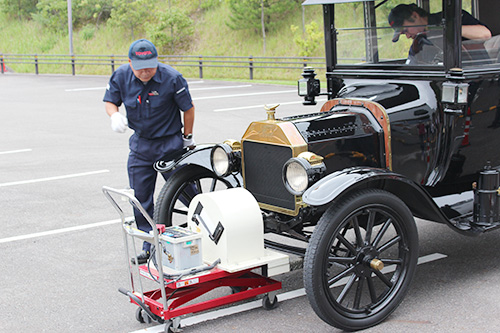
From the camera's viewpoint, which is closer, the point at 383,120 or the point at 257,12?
the point at 383,120

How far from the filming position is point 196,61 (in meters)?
25.7

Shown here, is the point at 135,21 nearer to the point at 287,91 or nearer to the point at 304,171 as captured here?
the point at 287,91

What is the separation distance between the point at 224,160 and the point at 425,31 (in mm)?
1715

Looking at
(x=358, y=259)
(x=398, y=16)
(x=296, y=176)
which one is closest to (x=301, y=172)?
(x=296, y=176)

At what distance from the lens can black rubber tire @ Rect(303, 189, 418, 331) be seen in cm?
367

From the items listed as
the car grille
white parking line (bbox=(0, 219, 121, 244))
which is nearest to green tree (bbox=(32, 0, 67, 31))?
white parking line (bbox=(0, 219, 121, 244))

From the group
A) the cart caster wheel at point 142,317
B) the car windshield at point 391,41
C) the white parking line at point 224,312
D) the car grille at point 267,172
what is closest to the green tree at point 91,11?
the car windshield at point 391,41

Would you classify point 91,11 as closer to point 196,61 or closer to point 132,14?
point 132,14

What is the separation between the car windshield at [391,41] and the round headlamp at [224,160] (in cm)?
141

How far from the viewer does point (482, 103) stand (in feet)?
15.6

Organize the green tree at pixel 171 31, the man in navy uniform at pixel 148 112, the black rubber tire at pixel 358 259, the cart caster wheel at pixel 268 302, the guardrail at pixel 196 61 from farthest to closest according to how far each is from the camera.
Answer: the green tree at pixel 171 31 → the guardrail at pixel 196 61 → the man in navy uniform at pixel 148 112 → the cart caster wheel at pixel 268 302 → the black rubber tire at pixel 358 259

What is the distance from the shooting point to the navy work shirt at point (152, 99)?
199 inches

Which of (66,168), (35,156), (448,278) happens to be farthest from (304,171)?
(35,156)

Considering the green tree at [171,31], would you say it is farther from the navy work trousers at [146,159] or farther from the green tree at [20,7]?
the navy work trousers at [146,159]
